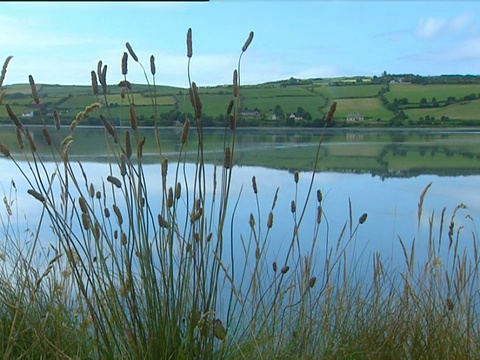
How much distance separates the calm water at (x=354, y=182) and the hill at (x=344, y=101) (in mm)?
227

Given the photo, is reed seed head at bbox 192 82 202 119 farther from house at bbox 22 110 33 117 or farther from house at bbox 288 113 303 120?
house at bbox 288 113 303 120

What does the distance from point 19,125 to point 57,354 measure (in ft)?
2.20

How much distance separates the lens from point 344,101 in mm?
3262

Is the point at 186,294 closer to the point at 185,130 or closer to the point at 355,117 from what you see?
the point at 185,130

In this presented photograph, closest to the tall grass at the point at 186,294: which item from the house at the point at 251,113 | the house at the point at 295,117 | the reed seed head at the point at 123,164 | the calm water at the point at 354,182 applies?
the reed seed head at the point at 123,164

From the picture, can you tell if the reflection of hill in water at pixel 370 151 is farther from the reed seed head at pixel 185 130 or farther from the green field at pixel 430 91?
the reed seed head at pixel 185 130

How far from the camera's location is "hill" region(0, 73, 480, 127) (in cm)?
246

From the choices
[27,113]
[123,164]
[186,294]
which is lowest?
[186,294]

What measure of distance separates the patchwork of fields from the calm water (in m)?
0.19

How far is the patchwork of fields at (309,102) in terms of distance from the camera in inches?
90.0

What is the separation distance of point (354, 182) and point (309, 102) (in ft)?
2.42

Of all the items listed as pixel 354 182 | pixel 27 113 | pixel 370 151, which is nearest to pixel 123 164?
pixel 27 113

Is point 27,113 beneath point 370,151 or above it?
above

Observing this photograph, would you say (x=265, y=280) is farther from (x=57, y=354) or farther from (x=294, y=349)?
(x=57, y=354)
